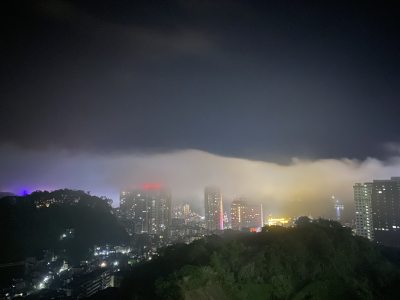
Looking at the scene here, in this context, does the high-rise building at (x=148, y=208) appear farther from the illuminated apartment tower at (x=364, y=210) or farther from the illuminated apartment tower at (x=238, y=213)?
the illuminated apartment tower at (x=364, y=210)

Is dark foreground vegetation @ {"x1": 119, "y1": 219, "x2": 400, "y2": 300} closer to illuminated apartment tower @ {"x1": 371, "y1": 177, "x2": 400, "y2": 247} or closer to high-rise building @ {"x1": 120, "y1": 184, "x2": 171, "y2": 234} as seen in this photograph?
illuminated apartment tower @ {"x1": 371, "y1": 177, "x2": 400, "y2": 247}

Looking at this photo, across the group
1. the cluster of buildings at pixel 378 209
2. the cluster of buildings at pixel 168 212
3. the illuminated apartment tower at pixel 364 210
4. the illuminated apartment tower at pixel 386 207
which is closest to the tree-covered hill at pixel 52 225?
the cluster of buildings at pixel 168 212

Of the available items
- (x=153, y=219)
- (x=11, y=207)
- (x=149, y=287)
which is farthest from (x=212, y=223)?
(x=149, y=287)

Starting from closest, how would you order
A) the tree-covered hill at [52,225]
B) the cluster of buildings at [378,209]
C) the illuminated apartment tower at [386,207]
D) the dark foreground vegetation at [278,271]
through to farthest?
the dark foreground vegetation at [278,271] → the tree-covered hill at [52,225] → the illuminated apartment tower at [386,207] → the cluster of buildings at [378,209]

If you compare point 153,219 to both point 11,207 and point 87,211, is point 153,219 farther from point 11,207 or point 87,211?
point 11,207

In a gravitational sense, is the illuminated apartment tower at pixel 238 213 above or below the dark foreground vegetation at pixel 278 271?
below

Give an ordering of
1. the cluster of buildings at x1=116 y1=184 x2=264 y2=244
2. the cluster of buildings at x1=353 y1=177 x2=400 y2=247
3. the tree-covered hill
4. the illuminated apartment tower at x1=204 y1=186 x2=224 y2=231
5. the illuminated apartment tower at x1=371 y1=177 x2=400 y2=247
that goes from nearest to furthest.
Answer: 1. the tree-covered hill
2. the illuminated apartment tower at x1=371 y1=177 x2=400 y2=247
3. the cluster of buildings at x1=353 y1=177 x2=400 y2=247
4. the cluster of buildings at x1=116 y1=184 x2=264 y2=244
5. the illuminated apartment tower at x1=204 y1=186 x2=224 y2=231

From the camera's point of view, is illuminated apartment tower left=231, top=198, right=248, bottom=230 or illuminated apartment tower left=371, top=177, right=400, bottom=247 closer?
illuminated apartment tower left=371, top=177, right=400, bottom=247

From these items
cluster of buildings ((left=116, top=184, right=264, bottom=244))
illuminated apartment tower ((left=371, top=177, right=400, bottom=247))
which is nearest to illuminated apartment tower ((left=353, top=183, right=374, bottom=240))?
illuminated apartment tower ((left=371, top=177, right=400, bottom=247))
